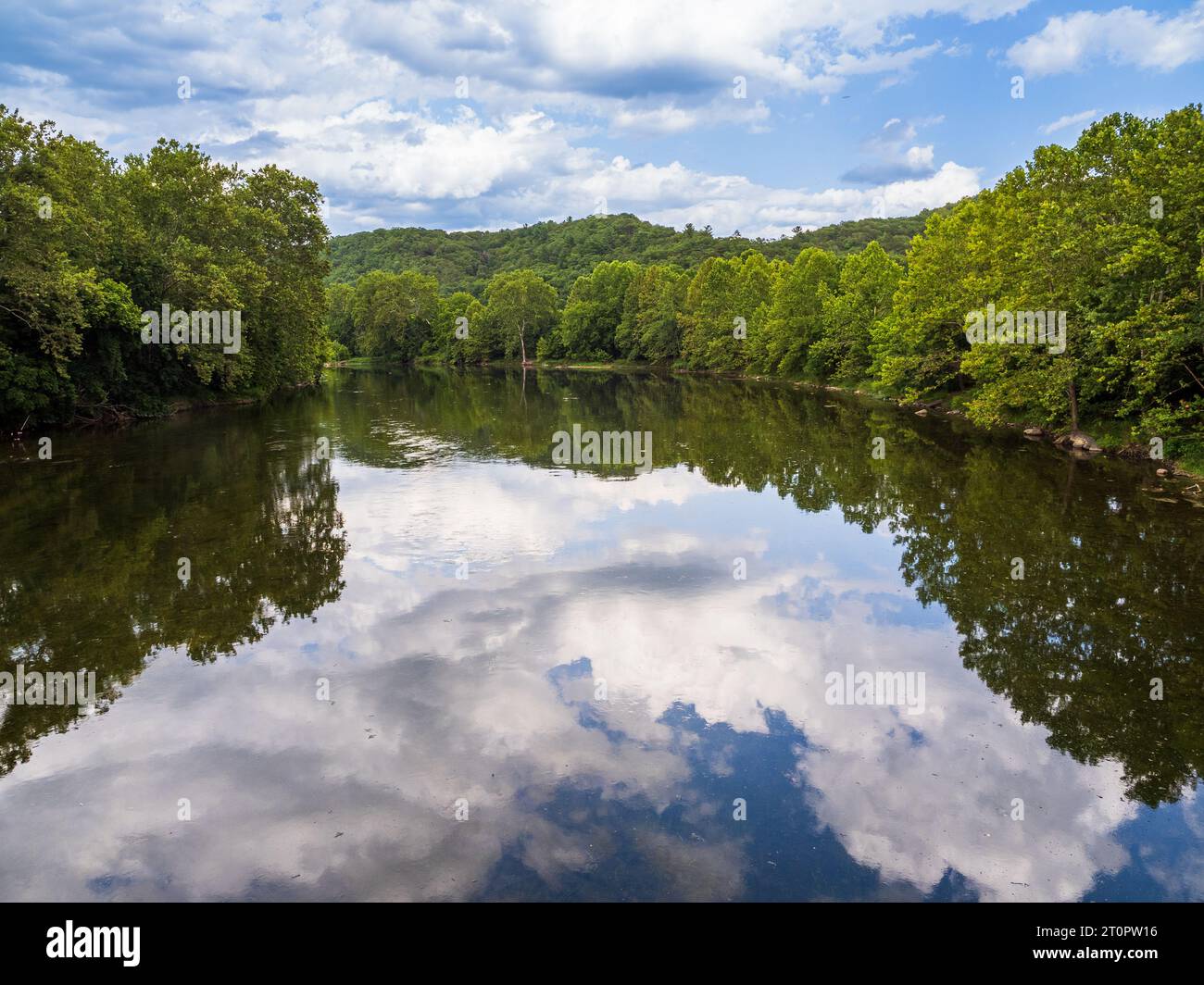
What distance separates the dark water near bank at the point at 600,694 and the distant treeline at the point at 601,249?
11211 centimetres

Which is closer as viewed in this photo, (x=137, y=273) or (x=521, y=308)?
(x=137, y=273)

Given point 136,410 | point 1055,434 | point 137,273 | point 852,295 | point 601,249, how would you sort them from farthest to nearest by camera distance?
point 601,249, point 852,295, point 136,410, point 137,273, point 1055,434

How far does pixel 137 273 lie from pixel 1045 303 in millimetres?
42388

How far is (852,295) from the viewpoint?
61.8 metres

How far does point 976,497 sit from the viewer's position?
23203 millimetres

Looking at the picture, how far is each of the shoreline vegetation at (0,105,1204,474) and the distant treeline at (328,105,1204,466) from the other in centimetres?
11

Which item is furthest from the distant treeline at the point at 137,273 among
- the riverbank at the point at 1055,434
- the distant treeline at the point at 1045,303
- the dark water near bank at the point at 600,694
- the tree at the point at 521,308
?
the tree at the point at 521,308

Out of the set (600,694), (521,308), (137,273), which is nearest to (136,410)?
(137,273)

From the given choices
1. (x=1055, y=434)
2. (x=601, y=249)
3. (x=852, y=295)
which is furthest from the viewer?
(x=601, y=249)

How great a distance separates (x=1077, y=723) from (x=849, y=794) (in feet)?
12.6

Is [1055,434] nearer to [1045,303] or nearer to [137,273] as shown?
[1045,303]

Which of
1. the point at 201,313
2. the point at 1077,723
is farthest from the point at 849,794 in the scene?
the point at 201,313
